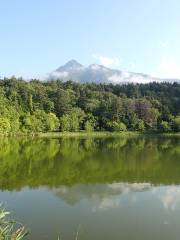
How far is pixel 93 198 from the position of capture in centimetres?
1797

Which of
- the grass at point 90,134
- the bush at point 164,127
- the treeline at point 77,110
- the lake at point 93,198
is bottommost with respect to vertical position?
the lake at point 93,198

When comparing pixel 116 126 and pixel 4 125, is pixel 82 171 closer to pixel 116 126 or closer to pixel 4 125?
pixel 4 125

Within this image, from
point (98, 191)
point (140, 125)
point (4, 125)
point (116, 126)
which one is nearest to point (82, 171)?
point (98, 191)

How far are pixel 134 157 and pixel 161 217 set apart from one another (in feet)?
75.9

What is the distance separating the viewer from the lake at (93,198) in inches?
502

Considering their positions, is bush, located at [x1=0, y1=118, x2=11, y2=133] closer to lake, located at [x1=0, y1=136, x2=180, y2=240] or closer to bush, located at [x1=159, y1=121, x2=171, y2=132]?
lake, located at [x1=0, y1=136, x2=180, y2=240]

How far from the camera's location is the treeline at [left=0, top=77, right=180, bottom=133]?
267ft

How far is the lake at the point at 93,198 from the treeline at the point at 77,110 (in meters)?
46.6

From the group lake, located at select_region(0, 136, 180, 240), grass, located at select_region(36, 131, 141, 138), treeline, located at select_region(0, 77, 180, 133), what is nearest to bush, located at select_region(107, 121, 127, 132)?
treeline, located at select_region(0, 77, 180, 133)

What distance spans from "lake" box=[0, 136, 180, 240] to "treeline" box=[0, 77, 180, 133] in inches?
1834

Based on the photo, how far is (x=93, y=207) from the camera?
16.0 metres

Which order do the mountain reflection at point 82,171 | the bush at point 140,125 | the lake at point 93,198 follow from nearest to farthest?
the lake at point 93,198
the mountain reflection at point 82,171
the bush at point 140,125

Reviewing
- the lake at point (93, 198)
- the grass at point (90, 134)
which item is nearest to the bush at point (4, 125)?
the grass at point (90, 134)

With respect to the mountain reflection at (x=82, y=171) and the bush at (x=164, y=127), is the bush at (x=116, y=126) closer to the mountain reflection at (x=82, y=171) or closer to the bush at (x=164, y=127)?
the bush at (x=164, y=127)
